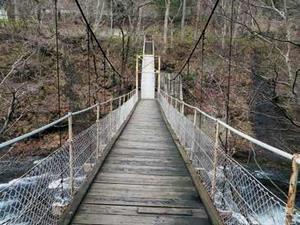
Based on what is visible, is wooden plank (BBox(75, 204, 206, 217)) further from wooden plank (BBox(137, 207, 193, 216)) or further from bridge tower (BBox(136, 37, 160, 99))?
bridge tower (BBox(136, 37, 160, 99))

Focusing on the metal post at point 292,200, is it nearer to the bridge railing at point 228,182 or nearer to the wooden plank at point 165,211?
the bridge railing at point 228,182

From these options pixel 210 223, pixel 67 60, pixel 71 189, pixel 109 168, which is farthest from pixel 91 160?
pixel 67 60

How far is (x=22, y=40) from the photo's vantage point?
1725 cm

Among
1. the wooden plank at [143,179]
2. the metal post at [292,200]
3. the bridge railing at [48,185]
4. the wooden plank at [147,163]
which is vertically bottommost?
the wooden plank at [147,163]

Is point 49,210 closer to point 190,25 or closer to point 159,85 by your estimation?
point 159,85

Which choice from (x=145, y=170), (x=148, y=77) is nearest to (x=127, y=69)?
(x=148, y=77)

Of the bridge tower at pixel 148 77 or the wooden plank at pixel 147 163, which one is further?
the bridge tower at pixel 148 77

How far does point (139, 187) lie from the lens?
3436 millimetres

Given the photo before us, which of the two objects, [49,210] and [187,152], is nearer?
[49,210]

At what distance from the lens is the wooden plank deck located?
2.69 meters

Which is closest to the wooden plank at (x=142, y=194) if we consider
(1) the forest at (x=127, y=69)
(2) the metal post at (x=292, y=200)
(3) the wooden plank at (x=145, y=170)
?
(3) the wooden plank at (x=145, y=170)

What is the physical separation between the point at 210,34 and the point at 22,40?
12.9 meters

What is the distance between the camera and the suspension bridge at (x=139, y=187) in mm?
2102

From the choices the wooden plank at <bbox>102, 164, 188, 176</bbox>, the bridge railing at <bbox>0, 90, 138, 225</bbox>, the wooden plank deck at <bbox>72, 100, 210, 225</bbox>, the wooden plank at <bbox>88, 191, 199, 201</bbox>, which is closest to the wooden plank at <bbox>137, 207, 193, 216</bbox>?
the wooden plank deck at <bbox>72, 100, 210, 225</bbox>
